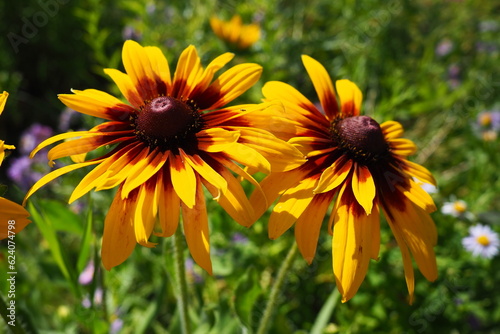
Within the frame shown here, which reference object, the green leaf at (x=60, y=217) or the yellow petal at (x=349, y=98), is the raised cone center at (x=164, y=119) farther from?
the green leaf at (x=60, y=217)

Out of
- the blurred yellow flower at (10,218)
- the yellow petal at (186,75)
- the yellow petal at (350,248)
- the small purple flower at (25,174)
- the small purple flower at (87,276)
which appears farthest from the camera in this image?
the small purple flower at (25,174)

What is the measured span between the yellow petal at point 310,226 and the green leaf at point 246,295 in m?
0.38

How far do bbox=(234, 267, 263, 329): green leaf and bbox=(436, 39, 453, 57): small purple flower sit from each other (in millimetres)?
3114

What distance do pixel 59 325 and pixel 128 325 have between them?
1.02ft

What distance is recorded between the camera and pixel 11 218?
83 cm

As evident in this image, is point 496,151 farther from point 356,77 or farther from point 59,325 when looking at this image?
Result: point 59,325

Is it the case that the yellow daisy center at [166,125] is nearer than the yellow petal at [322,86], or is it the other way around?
the yellow daisy center at [166,125]

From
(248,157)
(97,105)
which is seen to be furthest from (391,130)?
(97,105)

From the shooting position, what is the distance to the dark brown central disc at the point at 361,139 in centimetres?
112

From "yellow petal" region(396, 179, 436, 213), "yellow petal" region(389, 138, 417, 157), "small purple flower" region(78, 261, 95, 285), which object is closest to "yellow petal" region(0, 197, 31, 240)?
"yellow petal" region(396, 179, 436, 213)

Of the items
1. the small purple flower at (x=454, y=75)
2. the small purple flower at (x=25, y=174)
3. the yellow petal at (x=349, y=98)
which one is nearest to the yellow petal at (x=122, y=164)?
the yellow petal at (x=349, y=98)

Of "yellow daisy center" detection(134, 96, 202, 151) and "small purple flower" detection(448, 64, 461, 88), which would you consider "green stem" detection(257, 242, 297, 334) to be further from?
"small purple flower" detection(448, 64, 461, 88)

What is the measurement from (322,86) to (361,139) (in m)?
0.22

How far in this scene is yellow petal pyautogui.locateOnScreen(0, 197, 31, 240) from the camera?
82 cm
